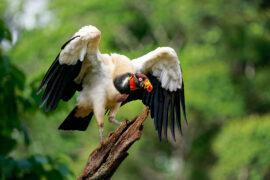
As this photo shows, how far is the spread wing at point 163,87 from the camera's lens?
8.54m

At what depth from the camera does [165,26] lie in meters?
26.3

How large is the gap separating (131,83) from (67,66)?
55 centimetres

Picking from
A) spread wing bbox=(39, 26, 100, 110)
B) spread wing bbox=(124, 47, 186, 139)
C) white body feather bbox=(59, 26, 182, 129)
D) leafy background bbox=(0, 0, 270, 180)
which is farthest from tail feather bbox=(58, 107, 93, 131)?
leafy background bbox=(0, 0, 270, 180)

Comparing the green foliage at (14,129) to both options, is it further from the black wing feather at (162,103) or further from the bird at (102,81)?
the black wing feather at (162,103)

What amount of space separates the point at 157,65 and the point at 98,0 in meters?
17.8

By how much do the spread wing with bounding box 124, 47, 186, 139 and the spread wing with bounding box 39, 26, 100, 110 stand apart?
2.04 feet

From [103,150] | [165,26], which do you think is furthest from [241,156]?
[103,150]

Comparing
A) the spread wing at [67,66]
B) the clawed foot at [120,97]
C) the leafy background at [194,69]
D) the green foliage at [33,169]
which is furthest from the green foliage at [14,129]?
the leafy background at [194,69]

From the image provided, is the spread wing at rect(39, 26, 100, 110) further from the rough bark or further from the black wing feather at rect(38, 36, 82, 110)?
the rough bark

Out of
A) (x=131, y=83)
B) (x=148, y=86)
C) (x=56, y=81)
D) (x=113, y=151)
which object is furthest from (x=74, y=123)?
(x=113, y=151)

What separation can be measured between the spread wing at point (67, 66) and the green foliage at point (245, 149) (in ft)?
39.4

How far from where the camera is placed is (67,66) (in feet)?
26.3

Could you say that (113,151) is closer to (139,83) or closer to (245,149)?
(139,83)

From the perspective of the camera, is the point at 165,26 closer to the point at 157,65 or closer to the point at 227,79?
the point at 227,79
